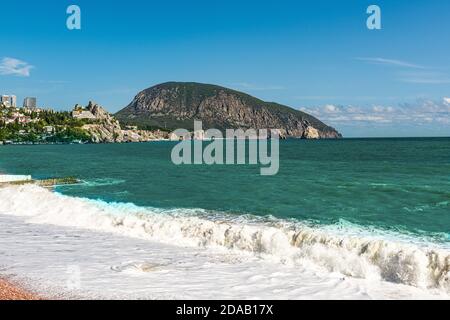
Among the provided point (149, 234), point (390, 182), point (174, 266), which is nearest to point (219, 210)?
point (149, 234)

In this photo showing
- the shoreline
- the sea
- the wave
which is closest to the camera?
the shoreline

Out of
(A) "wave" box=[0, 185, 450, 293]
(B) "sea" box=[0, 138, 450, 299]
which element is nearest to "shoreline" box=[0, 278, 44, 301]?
(B) "sea" box=[0, 138, 450, 299]

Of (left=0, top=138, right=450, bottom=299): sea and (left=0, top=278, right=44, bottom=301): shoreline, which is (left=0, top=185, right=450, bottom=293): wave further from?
(left=0, top=278, right=44, bottom=301): shoreline

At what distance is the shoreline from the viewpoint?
43.2ft

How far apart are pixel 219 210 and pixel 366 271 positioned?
1646cm

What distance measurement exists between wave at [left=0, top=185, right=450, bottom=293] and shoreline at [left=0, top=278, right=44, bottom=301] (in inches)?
380

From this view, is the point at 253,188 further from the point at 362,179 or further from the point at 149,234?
the point at 149,234

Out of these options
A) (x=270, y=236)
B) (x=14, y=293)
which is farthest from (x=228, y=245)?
(x=14, y=293)

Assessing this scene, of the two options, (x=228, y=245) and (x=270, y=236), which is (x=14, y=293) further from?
(x=270, y=236)

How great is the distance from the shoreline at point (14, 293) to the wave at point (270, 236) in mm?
9659

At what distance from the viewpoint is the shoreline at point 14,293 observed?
13.2 m

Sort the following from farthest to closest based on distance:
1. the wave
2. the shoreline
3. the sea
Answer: the wave → the sea → the shoreline

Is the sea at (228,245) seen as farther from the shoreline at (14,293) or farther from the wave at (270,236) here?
the shoreline at (14,293)

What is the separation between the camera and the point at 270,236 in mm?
21172
